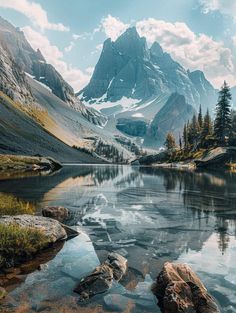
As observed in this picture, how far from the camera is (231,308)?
42.9ft

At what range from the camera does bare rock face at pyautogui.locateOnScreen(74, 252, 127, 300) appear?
554 inches

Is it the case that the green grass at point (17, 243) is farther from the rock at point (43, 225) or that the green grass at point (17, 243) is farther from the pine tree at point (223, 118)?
the pine tree at point (223, 118)

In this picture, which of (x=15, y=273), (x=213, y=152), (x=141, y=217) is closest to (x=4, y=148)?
(x=213, y=152)

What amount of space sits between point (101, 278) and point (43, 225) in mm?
7328

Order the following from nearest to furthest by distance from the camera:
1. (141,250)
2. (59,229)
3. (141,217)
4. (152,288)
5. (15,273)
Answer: (152,288), (15,273), (141,250), (59,229), (141,217)

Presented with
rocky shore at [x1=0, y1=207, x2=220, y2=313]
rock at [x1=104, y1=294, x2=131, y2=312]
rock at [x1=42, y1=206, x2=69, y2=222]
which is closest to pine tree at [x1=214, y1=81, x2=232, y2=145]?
rock at [x1=42, y1=206, x2=69, y2=222]

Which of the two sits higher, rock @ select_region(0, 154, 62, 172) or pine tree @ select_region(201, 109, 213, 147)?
pine tree @ select_region(201, 109, 213, 147)

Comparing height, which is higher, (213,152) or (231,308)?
(213,152)

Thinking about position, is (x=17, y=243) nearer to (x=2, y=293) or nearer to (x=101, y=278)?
(x=2, y=293)

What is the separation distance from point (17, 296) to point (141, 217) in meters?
18.5

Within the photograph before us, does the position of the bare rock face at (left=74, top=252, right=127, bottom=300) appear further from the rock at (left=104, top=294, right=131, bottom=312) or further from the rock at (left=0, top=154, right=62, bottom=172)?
the rock at (left=0, top=154, right=62, bottom=172)

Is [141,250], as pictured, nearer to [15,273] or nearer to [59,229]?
Answer: [59,229]

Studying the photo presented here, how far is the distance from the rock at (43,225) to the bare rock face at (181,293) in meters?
8.24

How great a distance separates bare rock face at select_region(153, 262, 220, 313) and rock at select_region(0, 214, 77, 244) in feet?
27.0
